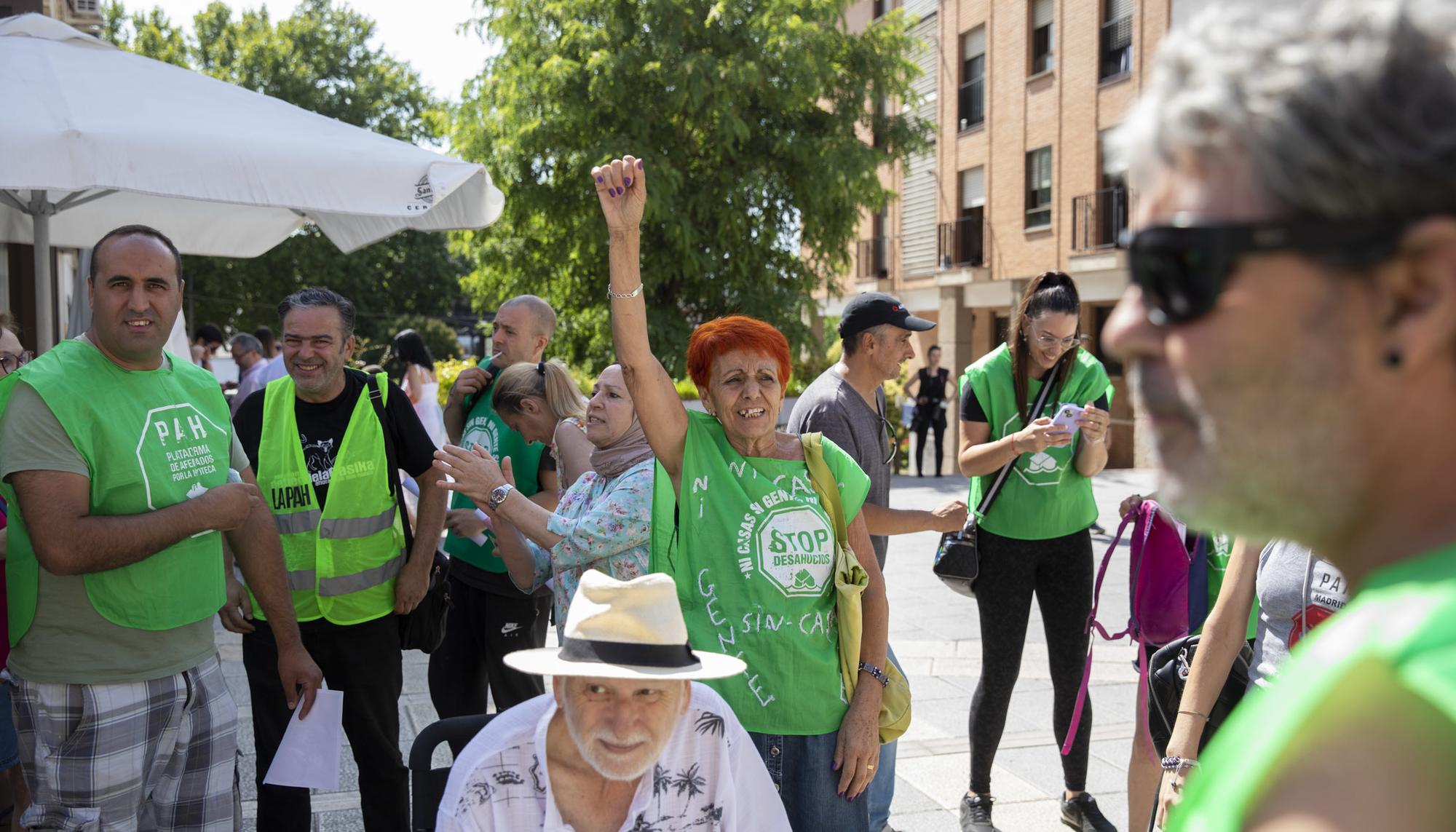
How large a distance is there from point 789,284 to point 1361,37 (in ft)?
62.8

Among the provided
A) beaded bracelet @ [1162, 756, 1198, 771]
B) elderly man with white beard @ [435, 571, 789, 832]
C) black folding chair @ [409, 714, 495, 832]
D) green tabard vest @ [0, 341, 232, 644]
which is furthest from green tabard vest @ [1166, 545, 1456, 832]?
green tabard vest @ [0, 341, 232, 644]

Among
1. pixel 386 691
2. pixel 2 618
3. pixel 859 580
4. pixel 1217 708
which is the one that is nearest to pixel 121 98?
pixel 2 618

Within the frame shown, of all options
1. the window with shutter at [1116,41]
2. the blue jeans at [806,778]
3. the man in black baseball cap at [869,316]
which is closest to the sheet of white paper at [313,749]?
the blue jeans at [806,778]

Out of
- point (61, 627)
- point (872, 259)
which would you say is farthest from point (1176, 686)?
point (872, 259)

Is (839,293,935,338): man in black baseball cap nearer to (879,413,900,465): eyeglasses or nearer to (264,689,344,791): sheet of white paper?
(879,413,900,465): eyeglasses

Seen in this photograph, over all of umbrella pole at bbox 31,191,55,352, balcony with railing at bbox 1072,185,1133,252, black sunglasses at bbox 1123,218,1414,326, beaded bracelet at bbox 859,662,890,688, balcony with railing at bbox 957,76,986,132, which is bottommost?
beaded bracelet at bbox 859,662,890,688

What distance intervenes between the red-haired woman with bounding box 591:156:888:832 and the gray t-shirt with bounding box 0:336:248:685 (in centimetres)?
137

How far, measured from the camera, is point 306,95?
33.9 metres

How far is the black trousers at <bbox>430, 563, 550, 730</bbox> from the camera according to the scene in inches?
178

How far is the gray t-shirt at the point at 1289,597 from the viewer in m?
2.53

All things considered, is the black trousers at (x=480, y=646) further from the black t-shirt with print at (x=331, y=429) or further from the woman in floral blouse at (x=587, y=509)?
the woman in floral blouse at (x=587, y=509)

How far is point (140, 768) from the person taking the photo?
120 inches

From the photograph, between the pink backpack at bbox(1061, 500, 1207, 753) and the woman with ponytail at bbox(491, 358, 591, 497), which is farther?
the woman with ponytail at bbox(491, 358, 591, 497)

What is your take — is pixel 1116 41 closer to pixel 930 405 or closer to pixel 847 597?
pixel 930 405
